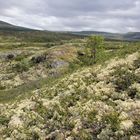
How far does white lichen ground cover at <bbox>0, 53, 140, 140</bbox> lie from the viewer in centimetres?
1591

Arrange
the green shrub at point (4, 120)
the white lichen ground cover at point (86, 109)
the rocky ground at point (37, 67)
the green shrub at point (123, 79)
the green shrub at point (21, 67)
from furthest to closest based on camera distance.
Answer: the green shrub at point (21, 67), the rocky ground at point (37, 67), the green shrub at point (4, 120), the green shrub at point (123, 79), the white lichen ground cover at point (86, 109)

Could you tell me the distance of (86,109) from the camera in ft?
59.4

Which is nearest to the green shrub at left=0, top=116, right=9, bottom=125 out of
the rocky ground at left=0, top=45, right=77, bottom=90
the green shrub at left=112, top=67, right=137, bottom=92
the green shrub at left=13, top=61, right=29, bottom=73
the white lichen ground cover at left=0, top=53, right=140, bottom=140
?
the white lichen ground cover at left=0, top=53, right=140, bottom=140

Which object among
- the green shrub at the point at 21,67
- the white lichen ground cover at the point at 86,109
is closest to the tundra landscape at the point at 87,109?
the white lichen ground cover at the point at 86,109

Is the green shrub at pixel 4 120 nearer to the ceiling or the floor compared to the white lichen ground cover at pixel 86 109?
nearer to the floor

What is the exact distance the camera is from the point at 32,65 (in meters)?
96.3

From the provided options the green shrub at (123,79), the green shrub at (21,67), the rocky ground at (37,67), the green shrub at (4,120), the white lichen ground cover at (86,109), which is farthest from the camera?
the green shrub at (21,67)

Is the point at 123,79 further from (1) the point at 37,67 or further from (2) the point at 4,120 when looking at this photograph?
(1) the point at 37,67

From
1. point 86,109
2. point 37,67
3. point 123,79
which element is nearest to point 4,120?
point 86,109

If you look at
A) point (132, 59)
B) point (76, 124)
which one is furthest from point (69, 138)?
point (132, 59)

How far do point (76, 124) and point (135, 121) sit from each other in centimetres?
303

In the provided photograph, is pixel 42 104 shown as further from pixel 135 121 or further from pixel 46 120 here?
pixel 135 121

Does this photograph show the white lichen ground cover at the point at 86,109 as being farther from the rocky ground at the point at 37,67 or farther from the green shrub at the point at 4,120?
the rocky ground at the point at 37,67

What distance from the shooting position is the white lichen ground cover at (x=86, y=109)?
15.9 m
